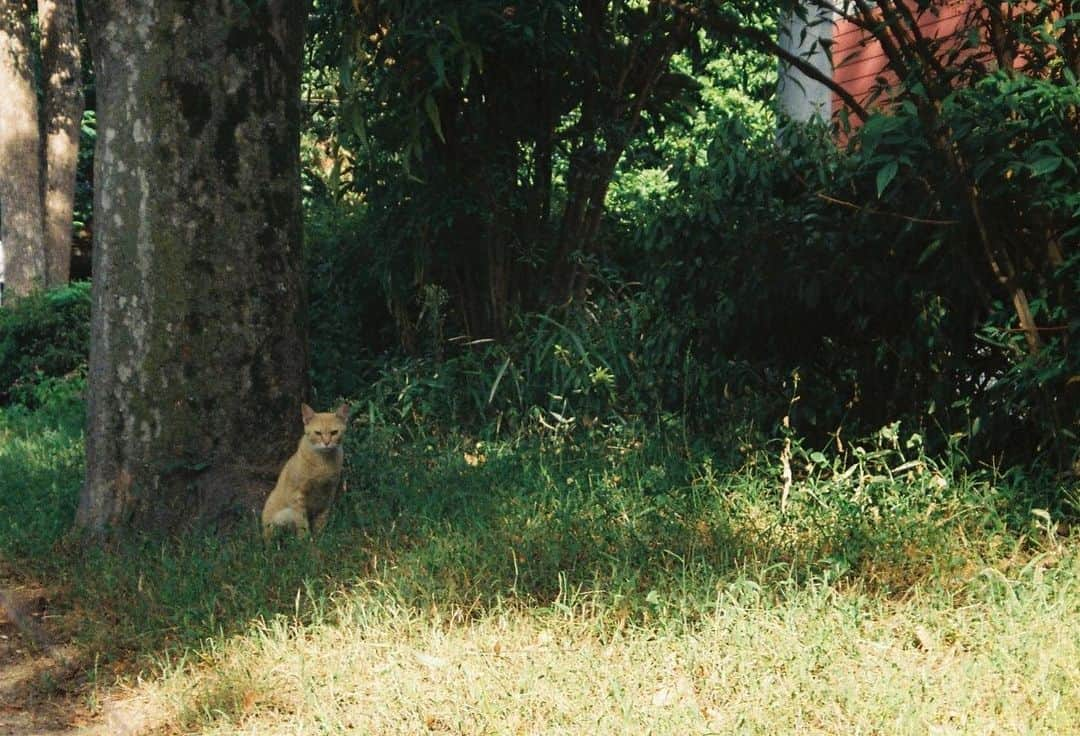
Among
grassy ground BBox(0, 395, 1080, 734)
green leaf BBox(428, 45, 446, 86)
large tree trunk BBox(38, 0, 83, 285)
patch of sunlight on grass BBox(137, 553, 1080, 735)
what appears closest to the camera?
patch of sunlight on grass BBox(137, 553, 1080, 735)

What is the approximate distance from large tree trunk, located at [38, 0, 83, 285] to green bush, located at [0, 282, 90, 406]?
449 centimetres

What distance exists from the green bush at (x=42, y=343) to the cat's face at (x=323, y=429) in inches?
334

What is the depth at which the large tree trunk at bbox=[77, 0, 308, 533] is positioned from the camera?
7352 millimetres

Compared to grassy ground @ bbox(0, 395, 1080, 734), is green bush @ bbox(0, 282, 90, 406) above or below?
above

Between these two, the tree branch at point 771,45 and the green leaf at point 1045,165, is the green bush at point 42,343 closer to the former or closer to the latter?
the tree branch at point 771,45

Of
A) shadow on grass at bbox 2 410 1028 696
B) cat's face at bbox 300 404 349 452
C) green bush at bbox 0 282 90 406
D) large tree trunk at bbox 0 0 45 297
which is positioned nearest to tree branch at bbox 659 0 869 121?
shadow on grass at bbox 2 410 1028 696

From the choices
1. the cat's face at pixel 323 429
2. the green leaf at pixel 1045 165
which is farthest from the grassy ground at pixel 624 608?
the green leaf at pixel 1045 165

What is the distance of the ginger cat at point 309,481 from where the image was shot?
7152 mm

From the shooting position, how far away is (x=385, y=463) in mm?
8578

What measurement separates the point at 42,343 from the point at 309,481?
31.5ft

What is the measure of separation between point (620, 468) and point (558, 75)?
3.98 m

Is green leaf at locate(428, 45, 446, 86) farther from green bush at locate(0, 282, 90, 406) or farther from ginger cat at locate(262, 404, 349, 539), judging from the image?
green bush at locate(0, 282, 90, 406)

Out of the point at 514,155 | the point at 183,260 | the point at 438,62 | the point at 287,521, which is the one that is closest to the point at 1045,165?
the point at 438,62

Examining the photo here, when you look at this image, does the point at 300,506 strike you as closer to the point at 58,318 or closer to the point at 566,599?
the point at 566,599
